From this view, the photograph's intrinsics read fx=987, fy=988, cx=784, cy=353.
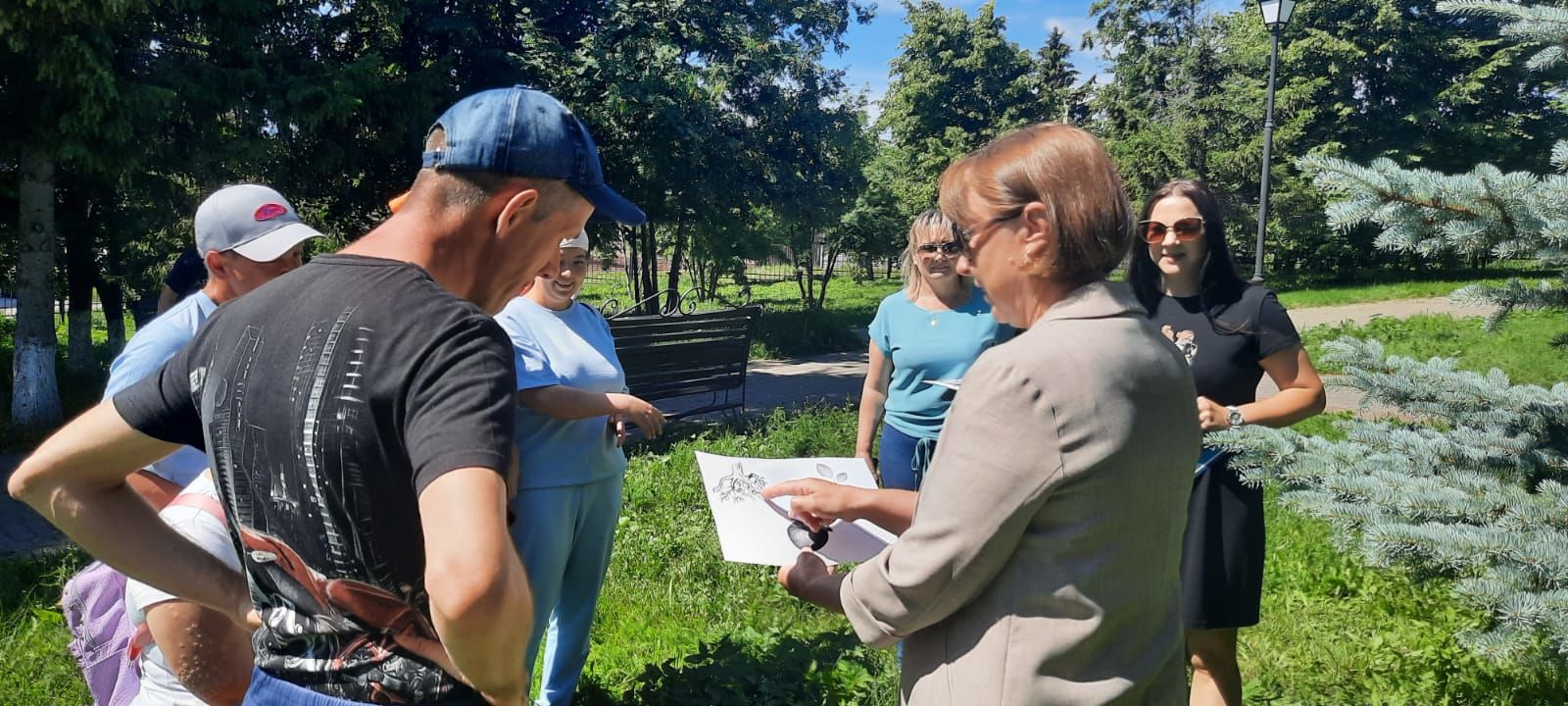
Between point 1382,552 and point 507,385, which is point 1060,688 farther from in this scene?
point 1382,552

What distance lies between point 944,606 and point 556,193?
33.2 inches

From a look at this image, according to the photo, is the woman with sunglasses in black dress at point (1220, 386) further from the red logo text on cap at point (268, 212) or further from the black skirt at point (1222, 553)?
the red logo text on cap at point (268, 212)

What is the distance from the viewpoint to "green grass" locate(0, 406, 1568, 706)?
10.3 feet

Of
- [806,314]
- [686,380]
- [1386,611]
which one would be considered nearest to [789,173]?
[806,314]

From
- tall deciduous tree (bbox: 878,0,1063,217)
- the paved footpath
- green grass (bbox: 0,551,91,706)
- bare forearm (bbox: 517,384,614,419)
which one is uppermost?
tall deciduous tree (bbox: 878,0,1063,217)

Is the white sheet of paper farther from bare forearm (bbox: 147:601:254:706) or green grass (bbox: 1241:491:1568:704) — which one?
→ green grass (bbox: 1241:491:1568:704)

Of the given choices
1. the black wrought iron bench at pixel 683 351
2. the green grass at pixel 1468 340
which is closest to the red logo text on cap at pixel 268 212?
the black wrought iron bench at pixel 683 351

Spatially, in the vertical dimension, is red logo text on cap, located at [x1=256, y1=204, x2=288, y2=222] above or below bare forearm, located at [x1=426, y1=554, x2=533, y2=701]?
above

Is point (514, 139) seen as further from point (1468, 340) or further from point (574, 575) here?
point (1468, 340)

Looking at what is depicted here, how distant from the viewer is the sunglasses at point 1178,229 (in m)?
2.87

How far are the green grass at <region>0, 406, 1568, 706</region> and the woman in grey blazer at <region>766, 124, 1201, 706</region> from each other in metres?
1.56

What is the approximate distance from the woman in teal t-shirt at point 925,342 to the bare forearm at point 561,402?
109 centimetres

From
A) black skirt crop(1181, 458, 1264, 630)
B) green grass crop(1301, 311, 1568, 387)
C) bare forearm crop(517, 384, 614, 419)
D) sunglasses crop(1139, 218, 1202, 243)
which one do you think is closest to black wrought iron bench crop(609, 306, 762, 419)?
bare forearm crop(517, 384, 614, 419)

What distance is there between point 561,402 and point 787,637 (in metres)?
1.21
